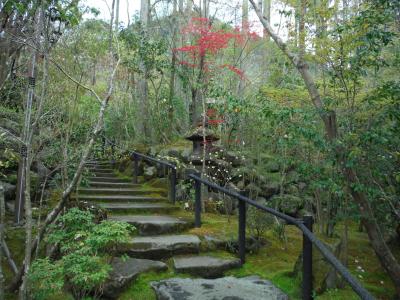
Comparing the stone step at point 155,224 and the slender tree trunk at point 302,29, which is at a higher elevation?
the slender tree trunk at point 302,29

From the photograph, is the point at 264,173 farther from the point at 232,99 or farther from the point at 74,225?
the point at 74,225

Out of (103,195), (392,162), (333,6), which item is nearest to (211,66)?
(103,195)

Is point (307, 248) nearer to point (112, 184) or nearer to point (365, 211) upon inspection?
point (365, 211)

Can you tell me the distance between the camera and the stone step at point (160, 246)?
15.7 feet

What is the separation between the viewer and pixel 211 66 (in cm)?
1005

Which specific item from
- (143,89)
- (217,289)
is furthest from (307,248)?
(143,89)

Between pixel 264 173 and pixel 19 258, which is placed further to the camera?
pixel 264 173

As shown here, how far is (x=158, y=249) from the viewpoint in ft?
15.9

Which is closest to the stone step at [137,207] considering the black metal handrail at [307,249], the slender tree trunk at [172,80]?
the black metal handrail at [307,249]

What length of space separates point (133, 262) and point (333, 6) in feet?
13.6

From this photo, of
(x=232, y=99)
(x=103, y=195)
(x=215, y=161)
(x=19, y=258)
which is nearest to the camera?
(x=19, y=258)

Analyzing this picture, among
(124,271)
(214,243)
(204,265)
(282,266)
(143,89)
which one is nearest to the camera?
(124,271)

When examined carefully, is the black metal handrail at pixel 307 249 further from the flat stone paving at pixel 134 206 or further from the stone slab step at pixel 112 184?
the stone slab step at pixel 112 184

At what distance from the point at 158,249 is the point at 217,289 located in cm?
118
